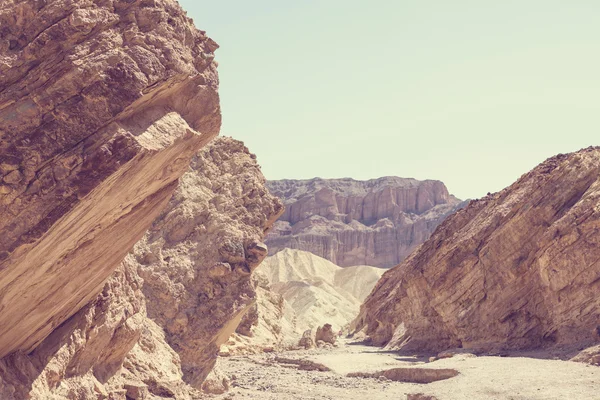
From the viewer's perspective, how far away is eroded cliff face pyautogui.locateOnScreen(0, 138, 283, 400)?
40.6 feet

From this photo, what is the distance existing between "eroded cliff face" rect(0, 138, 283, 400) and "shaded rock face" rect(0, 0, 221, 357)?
3.55ft

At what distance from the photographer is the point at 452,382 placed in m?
22.1

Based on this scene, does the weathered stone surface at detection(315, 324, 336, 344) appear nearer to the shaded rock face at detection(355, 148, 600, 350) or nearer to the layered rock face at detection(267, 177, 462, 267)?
the shaded rock face at detection(355, 148, 600, 350)

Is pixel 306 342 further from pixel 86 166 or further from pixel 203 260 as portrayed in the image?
pixel 86 166

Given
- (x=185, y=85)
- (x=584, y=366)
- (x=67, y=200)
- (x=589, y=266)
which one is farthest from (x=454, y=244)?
(x=67, y=200)

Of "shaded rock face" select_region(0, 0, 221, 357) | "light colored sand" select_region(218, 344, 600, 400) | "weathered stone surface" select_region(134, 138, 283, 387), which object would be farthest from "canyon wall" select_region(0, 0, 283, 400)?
"light colored sand" select_region(218, 344, 600, 400)

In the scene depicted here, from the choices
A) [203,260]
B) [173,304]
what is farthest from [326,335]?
[173,304]

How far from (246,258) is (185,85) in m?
11.0

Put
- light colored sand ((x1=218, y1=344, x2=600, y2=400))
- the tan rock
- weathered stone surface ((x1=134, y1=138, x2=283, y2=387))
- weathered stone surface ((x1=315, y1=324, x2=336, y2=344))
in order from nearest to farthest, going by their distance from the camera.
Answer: light colored sand ((x1=218, y1=344, x2=600, y2=400)) → weathered stone surface ((x1=134, y1=138, x2=283, y2=387)) → the tan rock → weathered stone surface ((x1=315, y1=324, x2=336, y2=344))

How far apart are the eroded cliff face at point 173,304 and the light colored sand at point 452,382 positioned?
2.37m

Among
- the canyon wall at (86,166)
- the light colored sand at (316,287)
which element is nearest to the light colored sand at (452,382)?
the canyon wall at (86,166)

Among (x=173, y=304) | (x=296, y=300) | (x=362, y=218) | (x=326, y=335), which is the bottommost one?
(x=173, y=304)

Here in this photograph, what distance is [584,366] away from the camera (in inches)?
843

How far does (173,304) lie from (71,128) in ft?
38.6
